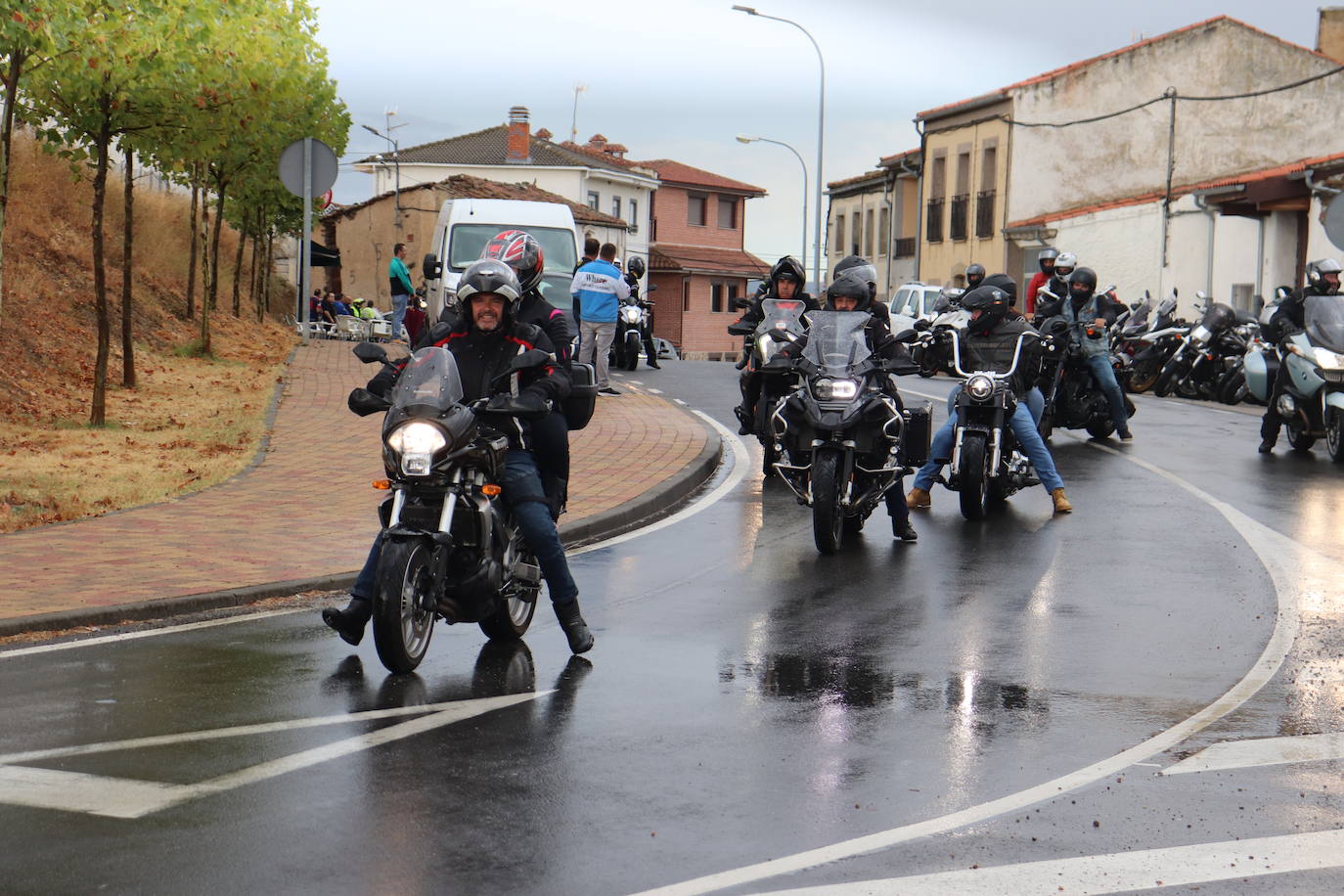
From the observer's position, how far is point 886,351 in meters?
11.2

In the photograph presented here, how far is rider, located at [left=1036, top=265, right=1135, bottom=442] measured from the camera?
17859 millimetres

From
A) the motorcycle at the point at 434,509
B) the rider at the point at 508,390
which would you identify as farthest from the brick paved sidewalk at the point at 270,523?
the motorcycle at the point at 434,509

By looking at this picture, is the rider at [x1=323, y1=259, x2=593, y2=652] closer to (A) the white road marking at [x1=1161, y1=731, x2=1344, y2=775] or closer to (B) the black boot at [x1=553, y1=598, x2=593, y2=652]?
(B) the black boot at [x1=553, y1=598, x2=593, y2=652]

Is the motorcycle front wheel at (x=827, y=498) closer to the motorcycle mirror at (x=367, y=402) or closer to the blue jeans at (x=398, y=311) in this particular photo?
the motorcycle mirror at (x=367, y=402)

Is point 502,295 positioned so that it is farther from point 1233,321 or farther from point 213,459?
point 1233,321

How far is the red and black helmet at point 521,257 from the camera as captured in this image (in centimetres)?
778

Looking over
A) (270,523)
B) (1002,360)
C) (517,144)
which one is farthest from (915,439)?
(517,144)

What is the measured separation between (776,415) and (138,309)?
19405 millimetres

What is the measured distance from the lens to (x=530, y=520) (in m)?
7.50

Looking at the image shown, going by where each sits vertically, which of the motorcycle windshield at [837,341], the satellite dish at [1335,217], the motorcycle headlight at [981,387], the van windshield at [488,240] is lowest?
the motorcycle headlight at [981,387]

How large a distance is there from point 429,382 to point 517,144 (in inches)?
2801

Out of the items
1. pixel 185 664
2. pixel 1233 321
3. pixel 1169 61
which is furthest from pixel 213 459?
pixel 1169 61

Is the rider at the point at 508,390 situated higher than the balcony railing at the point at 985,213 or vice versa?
the balcony railing at the point at 985,213

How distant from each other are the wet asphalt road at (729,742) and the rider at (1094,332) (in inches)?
302
